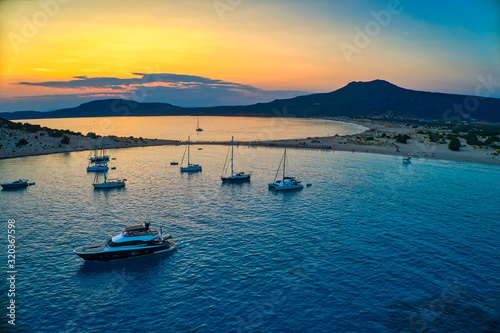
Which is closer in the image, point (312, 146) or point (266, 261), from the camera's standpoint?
point (266, 261)

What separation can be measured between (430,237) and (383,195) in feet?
80.3

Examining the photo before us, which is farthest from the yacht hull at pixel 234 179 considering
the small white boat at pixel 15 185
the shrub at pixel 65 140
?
the shrub at pixel 65 140

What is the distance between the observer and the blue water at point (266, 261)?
27.8 metres

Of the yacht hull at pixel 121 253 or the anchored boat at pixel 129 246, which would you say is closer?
the yacht hull at pixel 121 253

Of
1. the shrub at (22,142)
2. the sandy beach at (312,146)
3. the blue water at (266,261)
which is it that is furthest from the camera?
the shrub at (22,142)

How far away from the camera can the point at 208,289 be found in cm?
3194

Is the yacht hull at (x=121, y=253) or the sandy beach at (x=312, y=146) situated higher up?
the sandy beach at (x=312, y=146)

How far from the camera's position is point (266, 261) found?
37.6 metres

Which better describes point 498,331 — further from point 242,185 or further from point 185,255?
point 242,185

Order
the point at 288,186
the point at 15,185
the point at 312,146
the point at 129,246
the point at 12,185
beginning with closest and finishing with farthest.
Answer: the point at 129,246
the point at 12,185
the point at 15,185
the point at 288,186
the point at 312,146

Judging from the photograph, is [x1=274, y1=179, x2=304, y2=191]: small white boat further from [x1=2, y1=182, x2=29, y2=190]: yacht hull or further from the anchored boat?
[x1=2, y1=182, x2=29, y2=190]: yacht hull

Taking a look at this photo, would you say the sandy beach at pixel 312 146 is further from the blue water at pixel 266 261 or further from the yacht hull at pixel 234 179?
the yacht hull at pixel 234 179

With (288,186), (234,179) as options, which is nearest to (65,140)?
(234,179)

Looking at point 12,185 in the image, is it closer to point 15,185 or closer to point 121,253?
point 15,185
